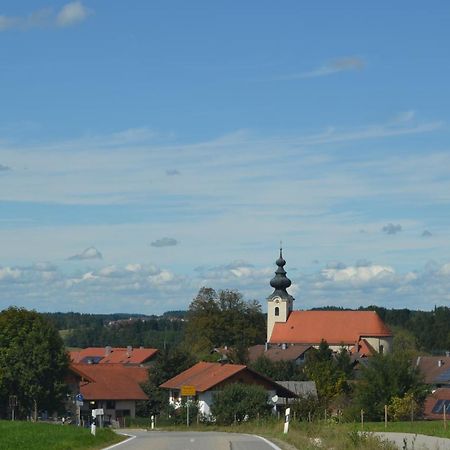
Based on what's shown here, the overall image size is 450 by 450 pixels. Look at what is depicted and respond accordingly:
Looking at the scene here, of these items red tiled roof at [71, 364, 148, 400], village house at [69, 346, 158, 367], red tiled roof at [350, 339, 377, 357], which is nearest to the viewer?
red tiled roof at [71, 364, 148, 400]

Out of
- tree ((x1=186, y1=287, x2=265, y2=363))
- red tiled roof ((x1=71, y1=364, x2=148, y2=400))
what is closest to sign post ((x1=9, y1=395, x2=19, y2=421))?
red tiled roof ((x1=71, y1=364, x2=148, y2=400))

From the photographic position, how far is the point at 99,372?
292 ft

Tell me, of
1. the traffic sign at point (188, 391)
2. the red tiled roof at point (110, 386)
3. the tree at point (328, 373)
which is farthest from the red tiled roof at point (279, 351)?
the traffic sign at point (188, 391)

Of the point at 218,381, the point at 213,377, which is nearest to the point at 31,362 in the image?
the point at 218,381

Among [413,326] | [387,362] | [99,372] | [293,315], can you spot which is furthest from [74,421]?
[413,326]

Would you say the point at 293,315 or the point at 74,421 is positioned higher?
the point at 293,315

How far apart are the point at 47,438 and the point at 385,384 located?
32.2 m

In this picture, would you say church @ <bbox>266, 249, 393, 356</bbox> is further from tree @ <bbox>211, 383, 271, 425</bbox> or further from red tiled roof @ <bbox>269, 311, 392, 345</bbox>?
tree @ <bbox>211, 383, 271, 425</bbox>

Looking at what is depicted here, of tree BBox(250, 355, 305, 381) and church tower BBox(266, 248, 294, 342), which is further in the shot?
church tower BBox(266, 248, 294, 342)

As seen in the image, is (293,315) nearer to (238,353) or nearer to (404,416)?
(238,353)

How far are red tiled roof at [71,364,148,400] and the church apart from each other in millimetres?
49663

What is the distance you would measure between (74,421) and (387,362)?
2512cm

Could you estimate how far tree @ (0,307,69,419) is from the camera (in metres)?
68.4

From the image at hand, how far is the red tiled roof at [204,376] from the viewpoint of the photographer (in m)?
72.4
